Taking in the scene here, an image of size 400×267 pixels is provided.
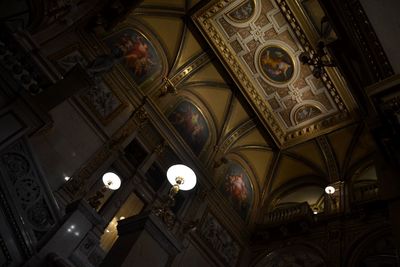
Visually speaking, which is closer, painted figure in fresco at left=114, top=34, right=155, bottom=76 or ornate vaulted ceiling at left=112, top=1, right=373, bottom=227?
painted figure in fresco at left=114, top=34, right=155, bottom=76

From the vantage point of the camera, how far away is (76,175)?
8.96 meters

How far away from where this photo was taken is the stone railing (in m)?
11.5

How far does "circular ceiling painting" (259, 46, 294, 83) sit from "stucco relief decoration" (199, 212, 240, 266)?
17.7 feet

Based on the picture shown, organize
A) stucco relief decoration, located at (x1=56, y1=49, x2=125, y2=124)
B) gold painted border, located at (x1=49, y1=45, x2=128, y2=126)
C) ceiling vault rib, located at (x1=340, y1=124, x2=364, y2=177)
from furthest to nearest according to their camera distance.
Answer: ceiling vault rib, located at (x1=340, y1=124, x2=364, y2=177), stucco relief decoration, located at (x1=56, y1=49, x2=125, y2=124), gold painted border, located at (x1=49, y1=45, x2=128, y2=126)

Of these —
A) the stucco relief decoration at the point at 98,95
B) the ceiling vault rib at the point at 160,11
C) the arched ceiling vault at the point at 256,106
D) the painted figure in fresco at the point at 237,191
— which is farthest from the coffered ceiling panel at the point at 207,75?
the painted figure in fresco at the point at 237,191

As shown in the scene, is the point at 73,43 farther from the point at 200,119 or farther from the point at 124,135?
the point at 200,119

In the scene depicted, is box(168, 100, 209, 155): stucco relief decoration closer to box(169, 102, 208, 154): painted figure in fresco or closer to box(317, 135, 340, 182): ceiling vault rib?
box(169, 102, 208, 154): painted figure in fresco

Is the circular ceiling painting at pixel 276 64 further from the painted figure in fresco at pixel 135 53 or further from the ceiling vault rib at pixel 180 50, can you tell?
the painted figure in fresco at pixel 135 53

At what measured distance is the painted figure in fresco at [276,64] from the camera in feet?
41.4

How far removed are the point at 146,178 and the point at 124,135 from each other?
1427 mm

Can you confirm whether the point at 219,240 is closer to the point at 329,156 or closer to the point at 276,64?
the point at 329,156

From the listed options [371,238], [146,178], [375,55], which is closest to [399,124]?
[375,55]

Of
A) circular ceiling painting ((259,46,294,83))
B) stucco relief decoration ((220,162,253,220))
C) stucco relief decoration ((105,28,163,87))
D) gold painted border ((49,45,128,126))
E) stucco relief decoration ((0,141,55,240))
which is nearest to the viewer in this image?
stucco relief decoration ((0,141,55,240))

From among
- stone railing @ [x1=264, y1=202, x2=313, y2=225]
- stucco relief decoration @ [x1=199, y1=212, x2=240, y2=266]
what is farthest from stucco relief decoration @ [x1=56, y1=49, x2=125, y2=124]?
stone railing @ [x1=264, y1=202, x2=313, y2=225]
